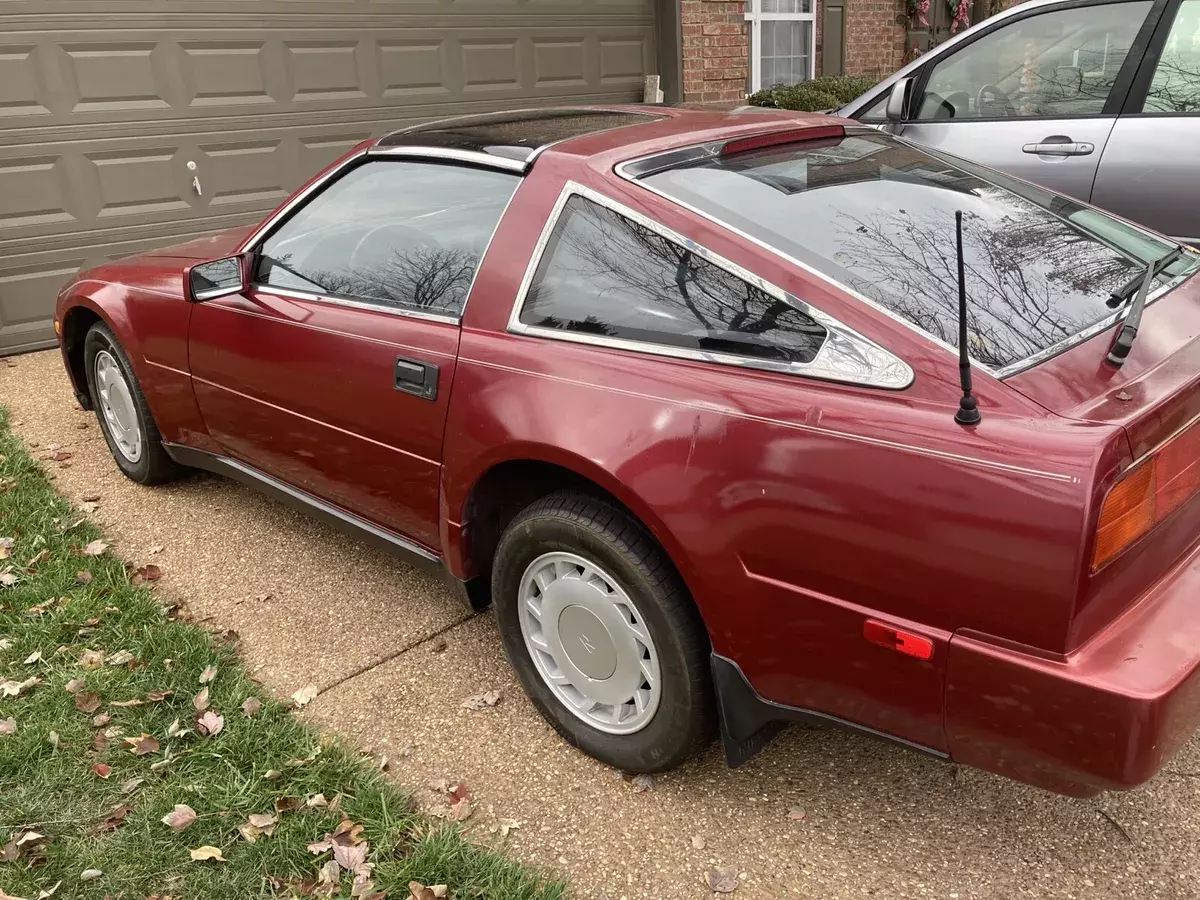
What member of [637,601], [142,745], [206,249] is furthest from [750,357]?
[206,249]

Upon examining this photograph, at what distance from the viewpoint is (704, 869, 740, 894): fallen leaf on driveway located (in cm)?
219

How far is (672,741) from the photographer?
2.37m

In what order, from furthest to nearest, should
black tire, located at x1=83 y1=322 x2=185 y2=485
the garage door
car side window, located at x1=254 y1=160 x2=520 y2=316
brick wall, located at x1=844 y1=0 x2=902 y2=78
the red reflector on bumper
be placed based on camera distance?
1. brick wall, located at x1=844 y1=0 x2=902 y2=78
2. the garage door
3. black tire, located at x1=83 y1=322 x2=185 y2=485
4. car side window, located at x1=254 y1=160 x2=520 y2=316
5. the red reflector on bumper

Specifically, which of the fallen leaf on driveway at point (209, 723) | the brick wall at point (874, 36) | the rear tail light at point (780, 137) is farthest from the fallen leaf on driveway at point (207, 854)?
the brick wall at point (874, 36)

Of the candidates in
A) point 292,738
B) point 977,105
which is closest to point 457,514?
point 292,738

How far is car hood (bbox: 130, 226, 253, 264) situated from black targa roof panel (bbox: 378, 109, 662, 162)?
3.72 feet

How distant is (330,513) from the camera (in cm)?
328

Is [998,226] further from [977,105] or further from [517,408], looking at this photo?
[977,105]

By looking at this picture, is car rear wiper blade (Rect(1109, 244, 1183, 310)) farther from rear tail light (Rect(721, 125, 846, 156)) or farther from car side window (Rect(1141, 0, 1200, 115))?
car side window (Rect(1141, 0, 1200, 115))

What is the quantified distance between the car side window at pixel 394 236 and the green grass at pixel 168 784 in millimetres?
1246

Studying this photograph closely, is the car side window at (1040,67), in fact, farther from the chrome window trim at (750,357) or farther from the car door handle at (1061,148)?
the chrome window trim at (750,357)

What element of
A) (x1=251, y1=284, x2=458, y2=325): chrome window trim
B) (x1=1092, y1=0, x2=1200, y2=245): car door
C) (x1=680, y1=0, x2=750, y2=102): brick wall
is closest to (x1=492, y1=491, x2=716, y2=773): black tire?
(x1=251, y1=284, x2=458, y2=325): chrome window trim

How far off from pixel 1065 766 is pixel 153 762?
89.0 inches

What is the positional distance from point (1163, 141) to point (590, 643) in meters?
3.61
